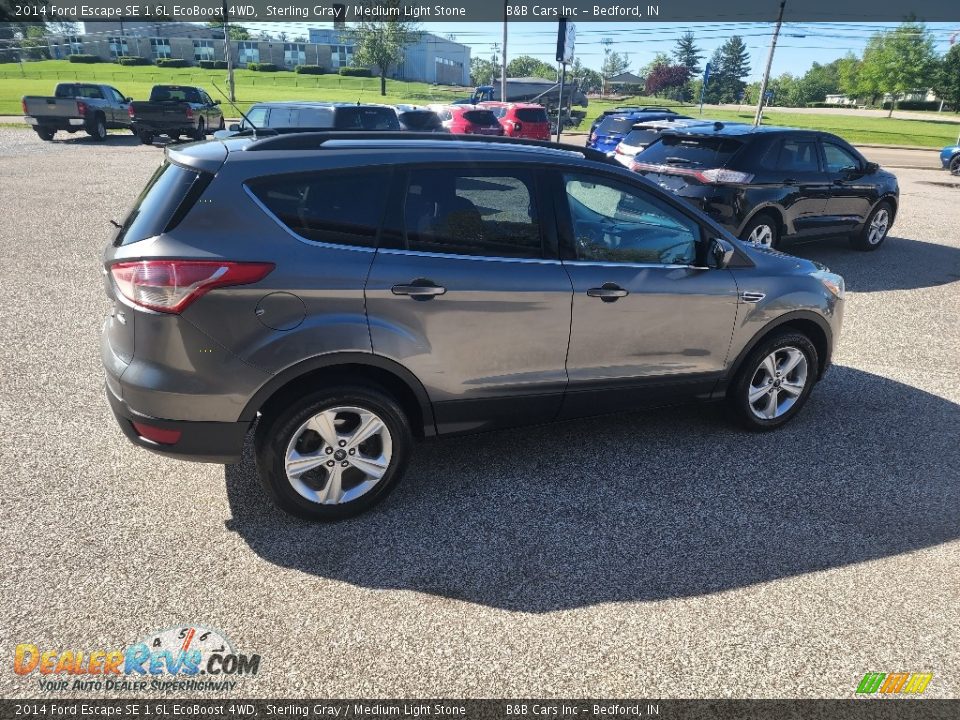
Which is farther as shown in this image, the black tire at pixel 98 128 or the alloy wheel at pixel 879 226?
the black tire at pixel 98 128

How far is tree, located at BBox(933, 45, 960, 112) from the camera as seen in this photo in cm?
7869

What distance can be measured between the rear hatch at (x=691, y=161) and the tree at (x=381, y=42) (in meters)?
72.3

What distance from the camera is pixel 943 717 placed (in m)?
2.44

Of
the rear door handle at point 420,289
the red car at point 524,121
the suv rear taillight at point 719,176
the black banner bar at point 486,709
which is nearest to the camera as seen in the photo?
the black banner bar at point 486,709

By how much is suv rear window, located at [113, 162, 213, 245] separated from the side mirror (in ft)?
9.16

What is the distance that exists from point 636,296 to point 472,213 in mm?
1050

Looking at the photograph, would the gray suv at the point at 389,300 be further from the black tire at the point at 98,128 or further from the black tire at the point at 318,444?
the black tire at the point at 98,128

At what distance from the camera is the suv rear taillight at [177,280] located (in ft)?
9.43

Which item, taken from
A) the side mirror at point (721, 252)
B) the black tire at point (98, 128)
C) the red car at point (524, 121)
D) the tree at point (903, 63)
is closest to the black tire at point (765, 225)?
the side mirror at point (721, 252)

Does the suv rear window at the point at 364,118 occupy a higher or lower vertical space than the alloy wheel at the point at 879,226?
higher

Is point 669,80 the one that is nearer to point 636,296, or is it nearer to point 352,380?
point 636,296

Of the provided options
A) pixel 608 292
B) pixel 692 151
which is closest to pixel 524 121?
pixel 692 151

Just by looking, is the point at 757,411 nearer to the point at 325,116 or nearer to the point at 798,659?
the point at 798,659

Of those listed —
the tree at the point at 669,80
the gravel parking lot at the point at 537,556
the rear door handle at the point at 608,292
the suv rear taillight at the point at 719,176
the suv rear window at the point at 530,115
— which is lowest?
the gravel parking lot at the point at 537,556
